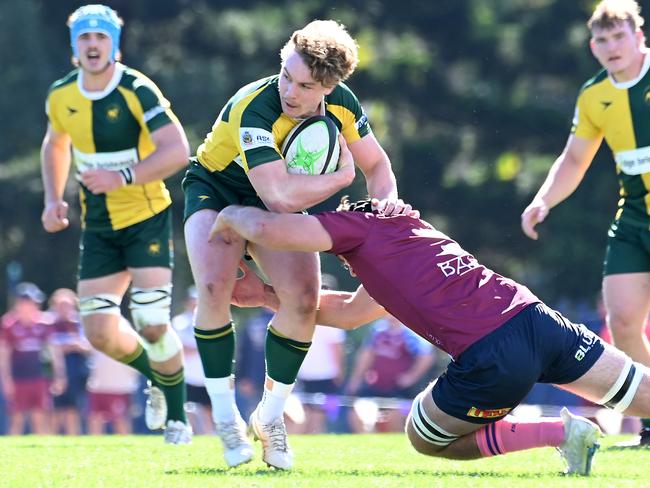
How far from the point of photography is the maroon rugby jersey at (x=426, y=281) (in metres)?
5.95

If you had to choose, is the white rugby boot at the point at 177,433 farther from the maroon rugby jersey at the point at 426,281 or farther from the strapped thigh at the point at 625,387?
the strapped thigh at the point at 625,387

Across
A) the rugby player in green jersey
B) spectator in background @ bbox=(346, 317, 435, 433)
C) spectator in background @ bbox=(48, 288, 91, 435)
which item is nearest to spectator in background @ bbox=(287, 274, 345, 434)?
spectator in background @ bbox=(346, 317, 435, 433)

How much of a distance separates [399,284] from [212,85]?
17203 mm

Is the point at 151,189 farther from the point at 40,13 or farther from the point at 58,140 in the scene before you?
the point at 40,13

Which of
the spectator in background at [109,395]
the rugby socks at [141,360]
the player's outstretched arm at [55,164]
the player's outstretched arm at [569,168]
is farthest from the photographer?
the spectator in background at [109,395]

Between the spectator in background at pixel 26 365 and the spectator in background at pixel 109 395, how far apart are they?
0.37 metres

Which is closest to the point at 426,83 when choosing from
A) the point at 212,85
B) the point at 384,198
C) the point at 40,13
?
the point at 212,85

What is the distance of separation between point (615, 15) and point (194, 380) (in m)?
7.49

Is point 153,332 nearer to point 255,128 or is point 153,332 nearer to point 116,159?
point 116,159

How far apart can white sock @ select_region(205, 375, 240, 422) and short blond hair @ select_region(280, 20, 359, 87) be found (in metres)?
1.50

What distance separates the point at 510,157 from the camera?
2447 centimetres

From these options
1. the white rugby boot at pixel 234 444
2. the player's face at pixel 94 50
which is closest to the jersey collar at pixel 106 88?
the player's face at pixel 94 50

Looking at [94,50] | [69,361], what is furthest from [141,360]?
[69,361]

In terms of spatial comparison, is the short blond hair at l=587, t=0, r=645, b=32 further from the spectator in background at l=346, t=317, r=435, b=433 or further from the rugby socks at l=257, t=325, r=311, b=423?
the spectator in background at l=346, t=317, r=435, b=433
